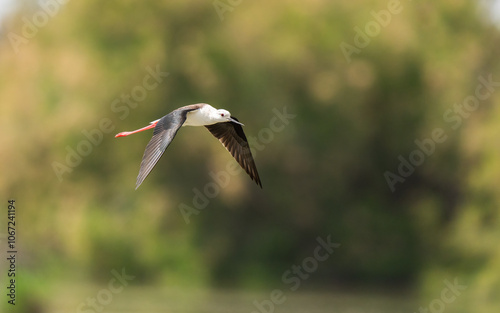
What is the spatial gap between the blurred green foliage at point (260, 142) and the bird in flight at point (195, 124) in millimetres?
11350

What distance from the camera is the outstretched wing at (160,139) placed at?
949 cm

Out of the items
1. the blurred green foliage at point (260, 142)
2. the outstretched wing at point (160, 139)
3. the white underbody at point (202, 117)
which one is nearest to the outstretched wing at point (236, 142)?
the white underbody at point (202, 117)

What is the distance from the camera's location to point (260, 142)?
78.7ft

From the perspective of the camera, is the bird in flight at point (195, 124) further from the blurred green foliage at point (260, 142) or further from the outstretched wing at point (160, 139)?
the blurred green foliage at point (260, 142)

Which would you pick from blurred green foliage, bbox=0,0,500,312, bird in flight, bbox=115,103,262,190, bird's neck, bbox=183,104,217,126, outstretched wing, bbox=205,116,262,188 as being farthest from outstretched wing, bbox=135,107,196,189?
blurred green foliage, bbox=0,0,500,312

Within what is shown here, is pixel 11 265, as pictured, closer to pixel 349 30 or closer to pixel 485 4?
pixel 349 30

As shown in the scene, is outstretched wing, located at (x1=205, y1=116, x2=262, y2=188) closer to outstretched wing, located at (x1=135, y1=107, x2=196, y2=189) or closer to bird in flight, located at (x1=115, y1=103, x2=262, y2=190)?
bird in flight, located at (x1=115, y1=103, x2=262, y2=190)

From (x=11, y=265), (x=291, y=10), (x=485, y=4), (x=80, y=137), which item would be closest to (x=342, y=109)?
(x=291, y=10)

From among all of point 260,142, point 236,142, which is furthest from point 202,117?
point 260,142

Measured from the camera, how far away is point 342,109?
81.4ft

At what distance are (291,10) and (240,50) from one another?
5.16 feet

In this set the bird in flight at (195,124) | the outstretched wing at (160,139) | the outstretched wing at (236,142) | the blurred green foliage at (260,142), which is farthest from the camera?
the blurred green foliage at (260,142)

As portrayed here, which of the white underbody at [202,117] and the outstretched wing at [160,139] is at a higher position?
the white underbody at [202,117]

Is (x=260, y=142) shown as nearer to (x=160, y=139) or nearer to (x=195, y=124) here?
(x=195, y=124)
